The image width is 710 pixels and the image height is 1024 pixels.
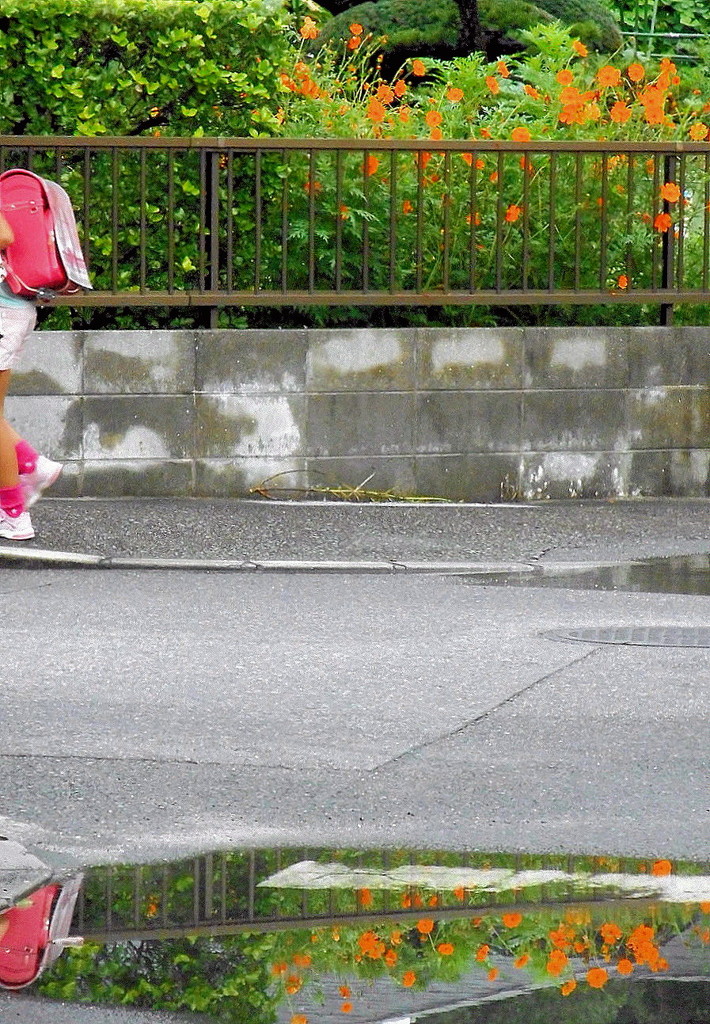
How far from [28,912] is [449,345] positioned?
7.17 m

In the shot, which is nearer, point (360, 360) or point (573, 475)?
point (360, 360)

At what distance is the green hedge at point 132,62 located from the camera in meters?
11.0

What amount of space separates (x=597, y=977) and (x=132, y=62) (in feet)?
26.5

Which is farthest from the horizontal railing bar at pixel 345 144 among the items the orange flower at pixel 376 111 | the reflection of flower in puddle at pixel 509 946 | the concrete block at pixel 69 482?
the reflection of flower in puddle at pixel 509 946

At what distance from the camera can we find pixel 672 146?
11.9 m

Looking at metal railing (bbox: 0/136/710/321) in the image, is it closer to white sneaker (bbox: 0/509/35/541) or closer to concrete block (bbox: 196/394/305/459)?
concrete block (bbox: 196/394/305/459)

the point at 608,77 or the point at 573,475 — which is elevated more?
the point at 608,77

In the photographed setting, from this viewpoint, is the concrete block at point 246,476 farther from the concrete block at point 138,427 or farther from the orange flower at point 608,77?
the orange flower at point 608,77

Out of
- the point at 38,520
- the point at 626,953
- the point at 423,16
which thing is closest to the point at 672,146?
the point at 38,520

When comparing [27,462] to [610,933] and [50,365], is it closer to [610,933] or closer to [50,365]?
[50,365]

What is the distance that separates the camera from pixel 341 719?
637 cm

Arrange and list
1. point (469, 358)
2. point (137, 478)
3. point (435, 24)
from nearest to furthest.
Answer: point (137, 478)
point (469, 358)
point (435, 24)

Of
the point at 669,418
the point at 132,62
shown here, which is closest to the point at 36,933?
the point at 132,62

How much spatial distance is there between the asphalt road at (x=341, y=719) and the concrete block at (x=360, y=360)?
2421mm
